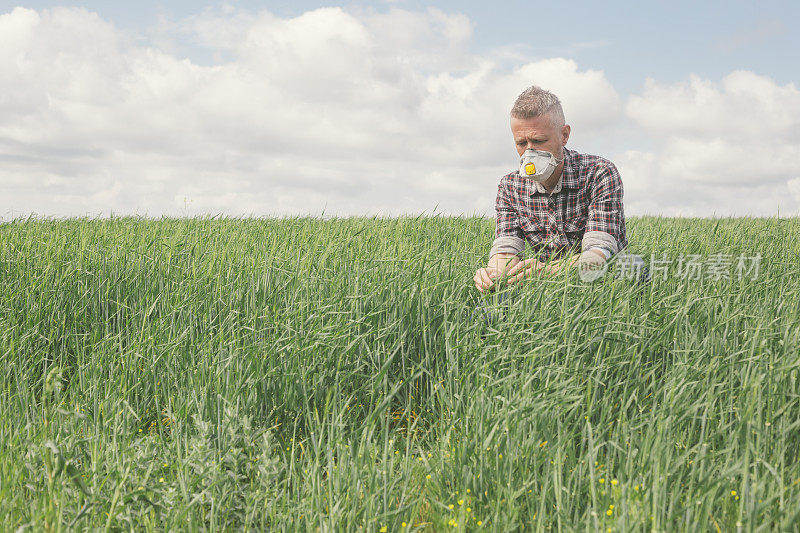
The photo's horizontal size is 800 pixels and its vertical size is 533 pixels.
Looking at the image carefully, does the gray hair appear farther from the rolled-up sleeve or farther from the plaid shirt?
the rolled-up sleeve

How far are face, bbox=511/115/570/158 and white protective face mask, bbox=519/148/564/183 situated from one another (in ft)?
0.14

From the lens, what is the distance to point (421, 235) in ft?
17.9

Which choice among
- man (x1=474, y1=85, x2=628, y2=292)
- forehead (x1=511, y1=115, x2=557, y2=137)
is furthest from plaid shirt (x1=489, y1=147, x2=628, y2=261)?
forehead (x1=511, y1=115, x2=557, y2=137)

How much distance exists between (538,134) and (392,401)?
66.9 inches

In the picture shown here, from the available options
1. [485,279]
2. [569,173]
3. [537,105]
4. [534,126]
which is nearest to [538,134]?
[534,126]

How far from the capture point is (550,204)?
3.57 meters

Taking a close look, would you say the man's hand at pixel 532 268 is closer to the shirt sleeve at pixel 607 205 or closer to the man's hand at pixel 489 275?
the man's hand at pixel 489 275

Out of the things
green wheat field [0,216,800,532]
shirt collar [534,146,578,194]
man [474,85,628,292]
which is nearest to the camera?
green wheat field [0,216,800,532]

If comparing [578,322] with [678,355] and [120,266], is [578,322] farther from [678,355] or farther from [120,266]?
[120,266]

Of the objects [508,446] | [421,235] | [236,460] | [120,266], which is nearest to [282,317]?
[236,460]

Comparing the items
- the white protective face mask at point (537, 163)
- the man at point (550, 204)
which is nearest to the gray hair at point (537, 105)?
the man at point (550, 204)

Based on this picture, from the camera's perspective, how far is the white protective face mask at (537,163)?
330 centimetres

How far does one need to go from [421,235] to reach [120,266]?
2.58m

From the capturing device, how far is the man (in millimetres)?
3195
